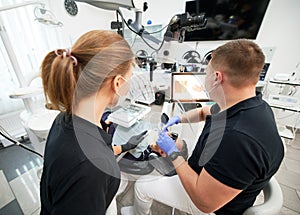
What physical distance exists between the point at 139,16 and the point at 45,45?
1.89 meters

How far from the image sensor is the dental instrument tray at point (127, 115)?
0.88 meters

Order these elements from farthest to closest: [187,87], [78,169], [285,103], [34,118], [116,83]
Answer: [285,103], [34,118], [187,87], [116,83], [78,169]

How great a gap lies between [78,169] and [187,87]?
93 cm

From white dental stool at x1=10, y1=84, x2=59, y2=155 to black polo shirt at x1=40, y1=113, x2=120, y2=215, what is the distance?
1031 millimetres

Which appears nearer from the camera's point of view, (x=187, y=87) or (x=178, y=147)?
(x=178, y=147)

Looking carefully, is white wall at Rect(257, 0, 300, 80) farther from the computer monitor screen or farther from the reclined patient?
the reclined patient

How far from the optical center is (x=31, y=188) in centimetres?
132

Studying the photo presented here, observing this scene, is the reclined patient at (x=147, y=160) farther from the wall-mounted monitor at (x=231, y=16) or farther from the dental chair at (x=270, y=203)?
the wall-mounted monitor at (x=231, y=16)

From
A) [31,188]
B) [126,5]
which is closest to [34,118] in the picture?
[31,188]

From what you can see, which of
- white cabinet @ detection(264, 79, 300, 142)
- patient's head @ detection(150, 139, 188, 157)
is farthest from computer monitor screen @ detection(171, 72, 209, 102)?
white cabinet @ detection(264, 79, 300, 142)

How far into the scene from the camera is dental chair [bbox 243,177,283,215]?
0.52 metres

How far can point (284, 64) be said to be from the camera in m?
2.11

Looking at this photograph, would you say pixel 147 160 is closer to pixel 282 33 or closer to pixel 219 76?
pixel 219 76

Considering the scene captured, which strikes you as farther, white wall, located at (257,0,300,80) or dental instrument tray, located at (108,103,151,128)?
white wall, located at (257,0,300,80)
